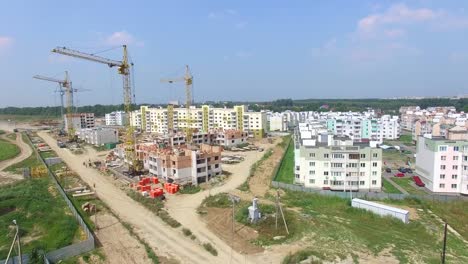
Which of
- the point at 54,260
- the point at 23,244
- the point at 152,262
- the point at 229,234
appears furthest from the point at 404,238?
the point at 23,244

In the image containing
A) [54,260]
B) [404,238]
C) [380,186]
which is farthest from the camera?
[380,186]

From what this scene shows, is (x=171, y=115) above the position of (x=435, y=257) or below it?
above

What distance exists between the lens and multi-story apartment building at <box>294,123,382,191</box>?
2778cm

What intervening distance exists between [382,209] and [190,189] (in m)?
15.1

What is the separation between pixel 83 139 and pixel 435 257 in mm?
62631

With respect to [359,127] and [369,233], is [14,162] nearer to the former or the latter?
[369,233]

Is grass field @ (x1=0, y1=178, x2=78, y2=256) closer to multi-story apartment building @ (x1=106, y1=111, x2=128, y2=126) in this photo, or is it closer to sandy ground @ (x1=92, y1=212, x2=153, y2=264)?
sandy ground @ (x1=92, y1=212, x2=153, y2=264)

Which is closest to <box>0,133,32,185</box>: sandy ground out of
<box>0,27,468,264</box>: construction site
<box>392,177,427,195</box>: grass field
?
<box>0,27,468,264</box>: construction site

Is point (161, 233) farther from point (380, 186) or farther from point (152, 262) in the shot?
point (380, 186)

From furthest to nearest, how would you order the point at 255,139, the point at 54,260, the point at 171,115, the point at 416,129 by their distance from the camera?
the point at 171,115, the point at 255,139, the point at 416,129, the point at 54,260

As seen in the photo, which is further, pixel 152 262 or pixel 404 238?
pixel 404 238

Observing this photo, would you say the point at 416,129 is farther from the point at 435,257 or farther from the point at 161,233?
the point at 161,233

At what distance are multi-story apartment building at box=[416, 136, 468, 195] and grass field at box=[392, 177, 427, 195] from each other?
1.20 meters

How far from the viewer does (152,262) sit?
1582 cm
